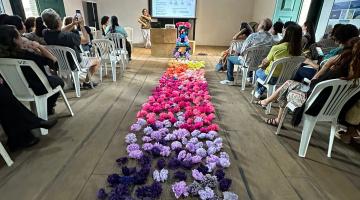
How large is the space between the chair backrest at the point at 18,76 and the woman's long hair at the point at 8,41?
0.26 feet

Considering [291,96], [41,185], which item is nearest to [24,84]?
[41,185]

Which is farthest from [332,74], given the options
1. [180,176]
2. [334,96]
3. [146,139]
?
[146,139]

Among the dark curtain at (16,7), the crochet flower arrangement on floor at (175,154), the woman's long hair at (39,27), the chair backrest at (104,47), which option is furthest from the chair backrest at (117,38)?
the crochet flower arrangement on floor at (175,154)

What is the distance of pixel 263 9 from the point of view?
706 centimetres

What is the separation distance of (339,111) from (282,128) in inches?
25.4

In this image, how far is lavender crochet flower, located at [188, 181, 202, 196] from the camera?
1.57 metres

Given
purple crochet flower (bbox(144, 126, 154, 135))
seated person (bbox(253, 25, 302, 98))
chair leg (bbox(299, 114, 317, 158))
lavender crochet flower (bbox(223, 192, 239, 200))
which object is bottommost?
lavender crochet flower (bbox(223, 192, 239, 200))

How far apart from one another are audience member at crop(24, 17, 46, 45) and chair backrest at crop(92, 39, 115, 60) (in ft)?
2.76

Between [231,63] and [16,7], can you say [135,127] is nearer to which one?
[231,63]

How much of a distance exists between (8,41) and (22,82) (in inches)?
15.2

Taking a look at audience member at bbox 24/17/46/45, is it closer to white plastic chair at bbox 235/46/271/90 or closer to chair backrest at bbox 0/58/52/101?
chair backrest at bbox 0/58/52/101

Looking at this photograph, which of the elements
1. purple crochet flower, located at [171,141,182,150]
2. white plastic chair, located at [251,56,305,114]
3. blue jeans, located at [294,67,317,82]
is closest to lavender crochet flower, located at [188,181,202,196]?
purple crochet flower, located at [171,141,182,150]

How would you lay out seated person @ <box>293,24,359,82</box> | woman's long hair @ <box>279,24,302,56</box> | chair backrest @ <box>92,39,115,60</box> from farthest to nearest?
chair backrest @ <box>92,39,115,60</box>
woman's long hair @ <box>279,24,302,56</box>
seated person @ <box>293,24,359,82</box>

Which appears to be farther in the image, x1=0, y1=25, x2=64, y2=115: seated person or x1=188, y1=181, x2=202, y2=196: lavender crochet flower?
x1=0, y1=25, x2=64, y2=115: seated person
